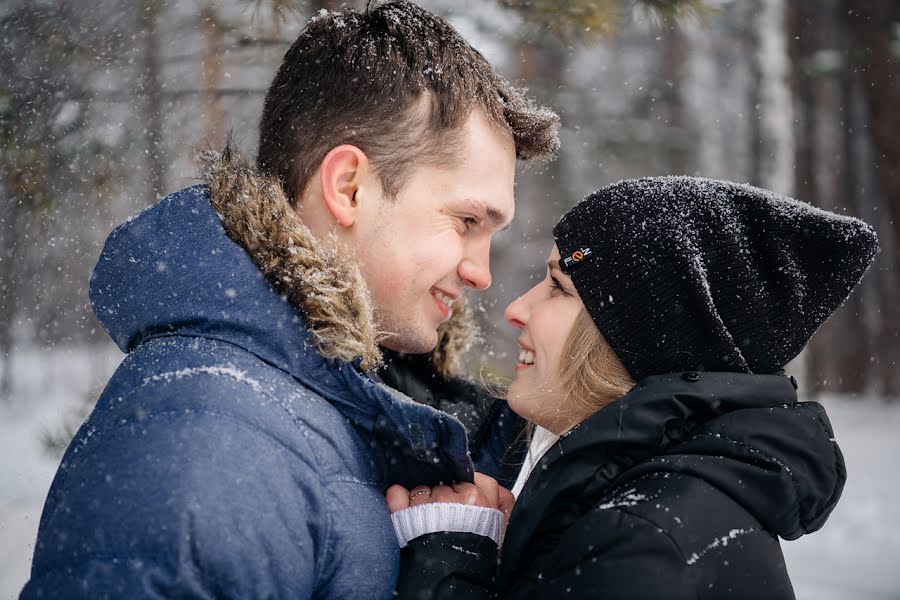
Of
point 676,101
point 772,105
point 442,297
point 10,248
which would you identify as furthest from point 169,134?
point 676,101

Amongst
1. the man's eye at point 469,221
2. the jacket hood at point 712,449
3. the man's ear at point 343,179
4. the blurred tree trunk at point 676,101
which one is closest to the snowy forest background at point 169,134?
the man's ear at point 343,179

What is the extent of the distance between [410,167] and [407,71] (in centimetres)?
30

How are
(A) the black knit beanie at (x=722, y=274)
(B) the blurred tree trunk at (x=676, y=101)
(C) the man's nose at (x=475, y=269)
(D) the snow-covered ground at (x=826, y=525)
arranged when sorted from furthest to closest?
(B) the blurred tree trunk at (x=676, y=101) < (D) the snow-covered ground at (x=826, y=525) < (C) the man's nose at (x=475, y=269) < (A) the black knit beanie at (x=722, y=274)

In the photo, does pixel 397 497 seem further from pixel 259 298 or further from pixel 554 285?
pixel 554 285

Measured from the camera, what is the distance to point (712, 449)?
169 centimetres

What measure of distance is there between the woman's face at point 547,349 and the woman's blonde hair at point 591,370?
3 cm

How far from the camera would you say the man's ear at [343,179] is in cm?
204

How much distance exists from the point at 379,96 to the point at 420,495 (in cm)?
114

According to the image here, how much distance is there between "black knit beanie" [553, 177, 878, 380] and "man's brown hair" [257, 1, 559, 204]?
610mm

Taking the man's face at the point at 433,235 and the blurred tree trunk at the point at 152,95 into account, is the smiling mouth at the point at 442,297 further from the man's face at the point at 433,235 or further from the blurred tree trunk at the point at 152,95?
the blurred tree trunk at the point at 152,95

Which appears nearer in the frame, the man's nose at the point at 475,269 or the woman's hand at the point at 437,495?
the woman's hand at the point at 437,495

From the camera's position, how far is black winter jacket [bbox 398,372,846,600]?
150 cm

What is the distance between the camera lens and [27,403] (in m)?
6.91

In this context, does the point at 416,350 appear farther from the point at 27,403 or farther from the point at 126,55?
the point at 27,403
